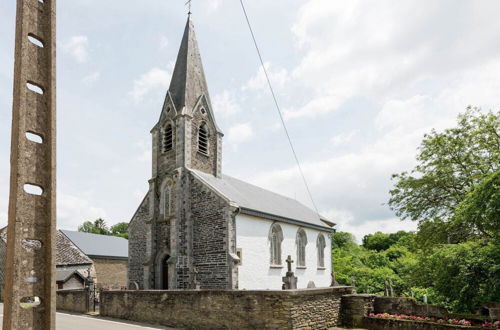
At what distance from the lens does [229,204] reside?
18.8 meters

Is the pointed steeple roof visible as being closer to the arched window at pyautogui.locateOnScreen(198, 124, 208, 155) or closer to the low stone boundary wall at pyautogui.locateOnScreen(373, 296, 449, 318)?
the arched window at pyautogui.locateOnScreen(198, 124, 208, 155)

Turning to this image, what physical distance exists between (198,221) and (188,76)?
9.52 m

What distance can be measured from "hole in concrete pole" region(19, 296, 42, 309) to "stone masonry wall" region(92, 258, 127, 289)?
31.2m

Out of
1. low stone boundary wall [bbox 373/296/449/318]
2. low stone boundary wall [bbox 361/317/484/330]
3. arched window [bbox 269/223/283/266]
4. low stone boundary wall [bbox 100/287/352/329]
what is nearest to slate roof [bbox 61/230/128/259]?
arched window [bbox 269/223/283/266]

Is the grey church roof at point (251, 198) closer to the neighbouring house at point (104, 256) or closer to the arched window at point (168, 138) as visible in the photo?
the arched window at point (168, 138)

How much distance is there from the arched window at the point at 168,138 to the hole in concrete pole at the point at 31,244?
57.0 ft

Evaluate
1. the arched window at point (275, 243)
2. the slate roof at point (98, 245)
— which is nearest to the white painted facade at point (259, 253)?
the arched window at point (275, 243)

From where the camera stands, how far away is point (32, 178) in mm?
5230

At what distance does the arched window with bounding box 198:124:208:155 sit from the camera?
23.0 metres

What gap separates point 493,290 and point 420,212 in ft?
28.0

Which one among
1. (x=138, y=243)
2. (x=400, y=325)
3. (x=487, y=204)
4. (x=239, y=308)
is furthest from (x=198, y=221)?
(x=487, y=204)

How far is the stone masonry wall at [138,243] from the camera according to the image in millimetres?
23062

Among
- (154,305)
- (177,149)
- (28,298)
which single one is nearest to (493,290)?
(154,305)

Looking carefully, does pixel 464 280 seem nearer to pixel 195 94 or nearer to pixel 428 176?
pixel 428 176
